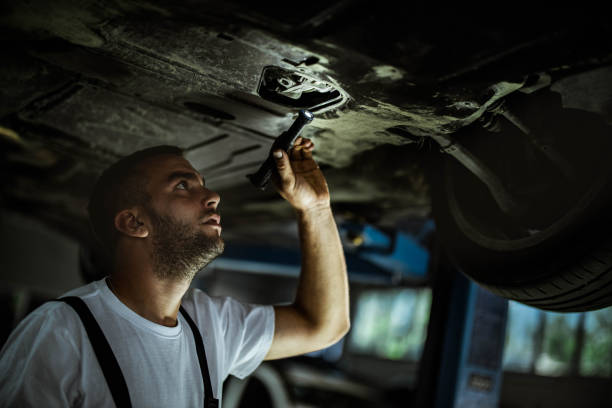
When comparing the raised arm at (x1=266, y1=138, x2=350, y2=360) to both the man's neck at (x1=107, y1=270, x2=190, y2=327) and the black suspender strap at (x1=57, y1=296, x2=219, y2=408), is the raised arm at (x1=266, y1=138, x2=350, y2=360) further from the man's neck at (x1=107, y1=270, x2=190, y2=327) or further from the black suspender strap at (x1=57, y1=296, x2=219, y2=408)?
the black suspender strap at (x1=57, y1=296, x2=219, y2=408)

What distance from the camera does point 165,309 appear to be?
1505 mm

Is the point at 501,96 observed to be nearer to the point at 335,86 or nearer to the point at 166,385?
the point at 335,86

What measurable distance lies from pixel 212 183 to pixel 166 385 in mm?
1169

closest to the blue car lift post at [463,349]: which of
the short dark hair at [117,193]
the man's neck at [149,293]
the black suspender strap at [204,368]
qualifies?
the black suspender strap at [204,368]

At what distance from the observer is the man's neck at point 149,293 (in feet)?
4.83

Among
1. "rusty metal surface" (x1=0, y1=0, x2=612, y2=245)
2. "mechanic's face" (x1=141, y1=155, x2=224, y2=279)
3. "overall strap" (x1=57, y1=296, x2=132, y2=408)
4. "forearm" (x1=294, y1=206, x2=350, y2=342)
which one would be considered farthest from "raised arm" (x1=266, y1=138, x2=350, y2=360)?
"overall strap" (x1=57, y1=296, x2=132, y2=408)

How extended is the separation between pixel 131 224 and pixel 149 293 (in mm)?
237

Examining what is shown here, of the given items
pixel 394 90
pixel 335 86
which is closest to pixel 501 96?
pixel 394 90

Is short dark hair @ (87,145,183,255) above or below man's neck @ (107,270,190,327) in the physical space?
above

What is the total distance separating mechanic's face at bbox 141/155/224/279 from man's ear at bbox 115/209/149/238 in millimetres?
32

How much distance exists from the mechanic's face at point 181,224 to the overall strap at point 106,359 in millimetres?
286

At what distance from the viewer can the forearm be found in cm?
172

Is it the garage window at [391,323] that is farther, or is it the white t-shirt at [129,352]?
the garage window at [391,323]

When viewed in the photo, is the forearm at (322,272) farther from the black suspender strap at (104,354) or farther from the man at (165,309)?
the black suspender strap at (104,354)
